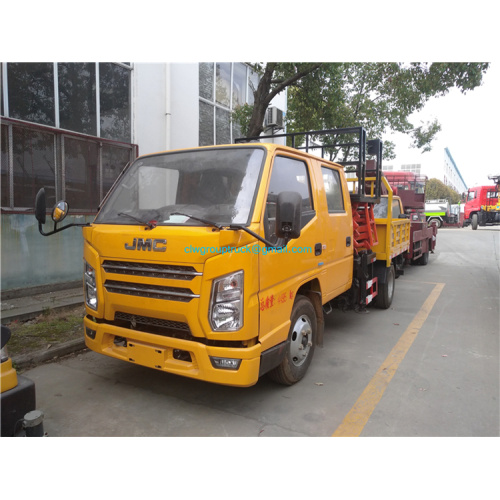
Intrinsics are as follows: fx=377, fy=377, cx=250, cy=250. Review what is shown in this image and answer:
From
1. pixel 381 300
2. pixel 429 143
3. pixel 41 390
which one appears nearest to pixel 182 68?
pixel 381 300

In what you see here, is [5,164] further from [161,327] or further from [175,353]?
[175,353]

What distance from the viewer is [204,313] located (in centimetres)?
271

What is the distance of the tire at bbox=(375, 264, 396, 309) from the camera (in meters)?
6.09

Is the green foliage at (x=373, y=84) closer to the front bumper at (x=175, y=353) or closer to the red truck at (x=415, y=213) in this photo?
the red truck at (x=415, y=213)

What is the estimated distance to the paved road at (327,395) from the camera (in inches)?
115

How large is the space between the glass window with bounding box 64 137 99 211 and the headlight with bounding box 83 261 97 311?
3943 mm

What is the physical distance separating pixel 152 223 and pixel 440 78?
7176mm

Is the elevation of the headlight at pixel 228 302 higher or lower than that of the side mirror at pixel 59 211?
lower

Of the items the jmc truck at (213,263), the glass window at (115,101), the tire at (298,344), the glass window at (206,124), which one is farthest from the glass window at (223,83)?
the tire at (298,344)

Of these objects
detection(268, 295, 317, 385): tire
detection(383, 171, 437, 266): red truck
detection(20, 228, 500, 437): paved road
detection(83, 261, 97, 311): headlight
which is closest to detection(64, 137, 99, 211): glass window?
detection(20, 228, 500, 437): paved road

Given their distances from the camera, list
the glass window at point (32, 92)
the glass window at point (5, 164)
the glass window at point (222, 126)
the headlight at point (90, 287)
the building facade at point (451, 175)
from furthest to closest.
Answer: the building facade at point (451, 175)
the glass window at point (222, 126)
the glass window at point (32, 92)
the glass window at point (5, 164)
the headlight at point (90, 287)

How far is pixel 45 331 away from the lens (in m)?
4.77

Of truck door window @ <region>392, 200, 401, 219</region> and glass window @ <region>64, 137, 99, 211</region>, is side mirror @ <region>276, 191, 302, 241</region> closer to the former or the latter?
glass window @ <region>64, 137, 99, 211</region>

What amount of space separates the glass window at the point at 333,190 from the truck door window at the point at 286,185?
0.47 meters
